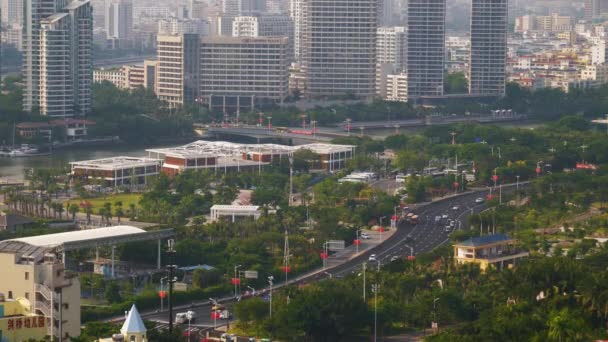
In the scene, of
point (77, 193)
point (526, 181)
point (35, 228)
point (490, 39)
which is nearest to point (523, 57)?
point (490, 39)

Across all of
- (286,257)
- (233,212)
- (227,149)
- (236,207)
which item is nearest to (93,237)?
(286,257)

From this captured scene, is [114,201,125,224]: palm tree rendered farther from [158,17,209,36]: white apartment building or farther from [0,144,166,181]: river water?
[158,17,209,36]: white apartment building

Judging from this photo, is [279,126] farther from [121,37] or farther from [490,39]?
[121,37]

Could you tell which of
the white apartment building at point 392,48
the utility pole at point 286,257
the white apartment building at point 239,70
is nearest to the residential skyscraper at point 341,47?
the white apartment building at point 392,48

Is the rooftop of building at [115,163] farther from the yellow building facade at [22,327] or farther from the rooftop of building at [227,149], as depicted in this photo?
the yellow building facade at [22,327]

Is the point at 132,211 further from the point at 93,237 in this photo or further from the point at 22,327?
the point at 22,327
